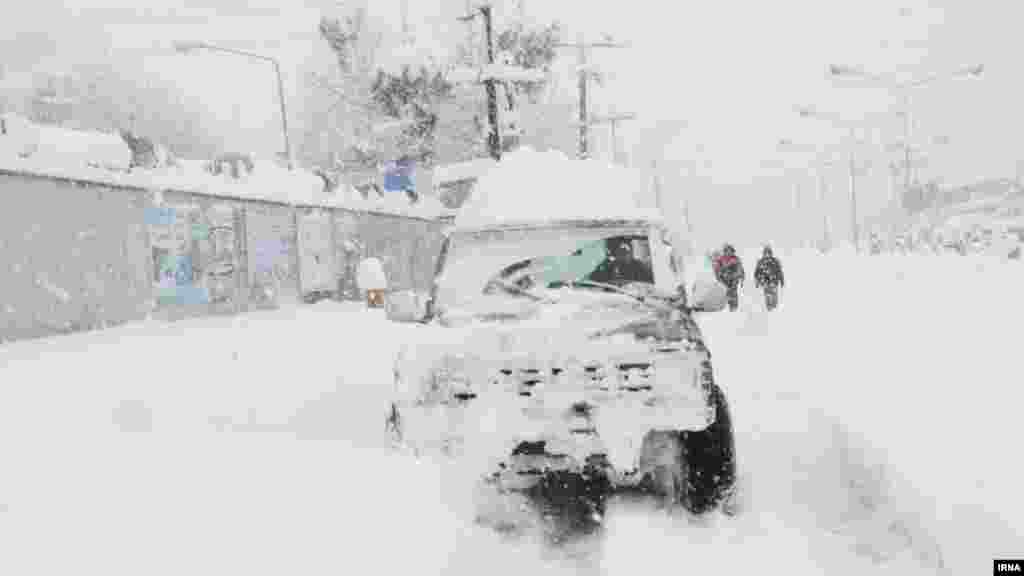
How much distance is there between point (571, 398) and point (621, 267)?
1.38 metres

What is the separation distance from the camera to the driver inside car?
5.75 meters

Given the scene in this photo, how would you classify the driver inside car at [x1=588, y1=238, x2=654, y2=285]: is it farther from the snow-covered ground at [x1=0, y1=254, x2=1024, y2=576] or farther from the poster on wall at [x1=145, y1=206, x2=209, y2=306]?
the poster on wall at [x1=145, y1=206, x2=209, y2=306]

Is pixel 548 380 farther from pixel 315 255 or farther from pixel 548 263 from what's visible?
pixel 315 255

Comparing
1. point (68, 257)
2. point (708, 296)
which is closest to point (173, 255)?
point (68, 257)

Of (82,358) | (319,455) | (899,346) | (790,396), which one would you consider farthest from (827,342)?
(82,358)

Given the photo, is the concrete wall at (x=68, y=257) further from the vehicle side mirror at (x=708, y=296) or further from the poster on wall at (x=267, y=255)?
the vehicle side mirror at (x=708, y=296)

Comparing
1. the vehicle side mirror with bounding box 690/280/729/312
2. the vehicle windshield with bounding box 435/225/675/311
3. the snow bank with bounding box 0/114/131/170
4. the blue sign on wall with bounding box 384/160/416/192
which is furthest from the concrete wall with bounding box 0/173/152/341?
the blue sign on wall with bounding box 384/160/416/192

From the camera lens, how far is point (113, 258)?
14672 millimetres

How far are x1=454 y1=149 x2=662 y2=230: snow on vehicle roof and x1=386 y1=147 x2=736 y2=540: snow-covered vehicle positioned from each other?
65cm

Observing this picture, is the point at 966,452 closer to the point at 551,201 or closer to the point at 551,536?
the point at 551,536

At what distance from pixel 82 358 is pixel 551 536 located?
853 centimetres

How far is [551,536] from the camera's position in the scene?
474 cm

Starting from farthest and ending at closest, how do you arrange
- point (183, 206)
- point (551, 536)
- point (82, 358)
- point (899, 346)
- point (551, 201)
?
point (183, 206)
point (899, 346)
point (82, 358)
point (551, 201)
point (551, 536)

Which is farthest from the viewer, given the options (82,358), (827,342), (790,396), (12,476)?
(827,342)
